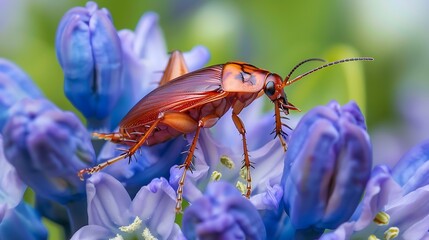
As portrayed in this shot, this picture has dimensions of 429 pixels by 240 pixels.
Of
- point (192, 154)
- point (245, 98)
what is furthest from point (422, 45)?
point (192, 154)

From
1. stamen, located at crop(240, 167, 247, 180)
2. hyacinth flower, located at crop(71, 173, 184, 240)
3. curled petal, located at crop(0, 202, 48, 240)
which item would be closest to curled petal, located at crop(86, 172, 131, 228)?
hyacinth flower, located at crop(71, 173, 184, 240)

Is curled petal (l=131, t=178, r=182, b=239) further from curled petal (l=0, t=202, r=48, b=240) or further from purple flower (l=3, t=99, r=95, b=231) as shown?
curled petal (l=0, t=202, r=48, b=240)

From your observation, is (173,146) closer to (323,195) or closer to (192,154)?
(192,154)

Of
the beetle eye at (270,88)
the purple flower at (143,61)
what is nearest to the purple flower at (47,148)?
the purple flower at (143,61)

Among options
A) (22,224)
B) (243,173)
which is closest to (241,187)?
(243,173)

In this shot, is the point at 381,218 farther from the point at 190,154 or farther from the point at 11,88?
the point at 11,88

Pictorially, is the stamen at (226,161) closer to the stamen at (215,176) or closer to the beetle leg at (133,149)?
the stamen at (215,176)
